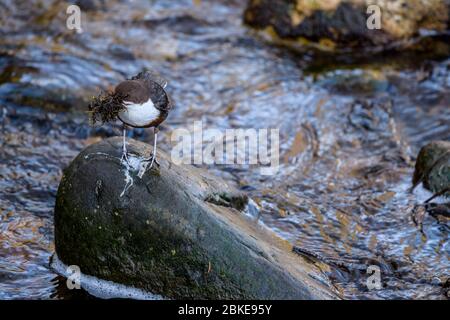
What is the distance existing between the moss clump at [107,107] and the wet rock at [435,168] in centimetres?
309

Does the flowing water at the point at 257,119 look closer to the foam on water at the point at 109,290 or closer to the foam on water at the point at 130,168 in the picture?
the foam on water at the point at 109,290

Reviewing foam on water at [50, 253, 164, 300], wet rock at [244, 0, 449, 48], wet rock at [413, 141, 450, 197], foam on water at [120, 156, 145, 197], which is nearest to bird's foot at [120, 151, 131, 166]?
foam on water at [120, 156, 145, 197]

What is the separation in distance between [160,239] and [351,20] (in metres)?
5.63

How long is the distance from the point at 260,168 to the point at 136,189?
252cm

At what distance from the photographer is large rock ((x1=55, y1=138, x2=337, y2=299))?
14.0ft

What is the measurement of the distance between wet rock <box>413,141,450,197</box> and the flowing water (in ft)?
0.57

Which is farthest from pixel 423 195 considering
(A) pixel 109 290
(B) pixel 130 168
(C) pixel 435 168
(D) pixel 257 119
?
(A) pixel 109 290

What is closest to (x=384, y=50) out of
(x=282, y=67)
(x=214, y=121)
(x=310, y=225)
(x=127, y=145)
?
(x=282, y=67)

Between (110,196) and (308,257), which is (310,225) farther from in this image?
(110,196)

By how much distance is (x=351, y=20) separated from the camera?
353 inches

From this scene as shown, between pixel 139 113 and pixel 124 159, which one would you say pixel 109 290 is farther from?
pixel 139 113

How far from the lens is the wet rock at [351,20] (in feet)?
29.5

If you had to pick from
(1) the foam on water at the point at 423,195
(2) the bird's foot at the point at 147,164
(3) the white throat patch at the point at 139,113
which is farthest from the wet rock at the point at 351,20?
(3) the white throat patch at the point at 139,113
